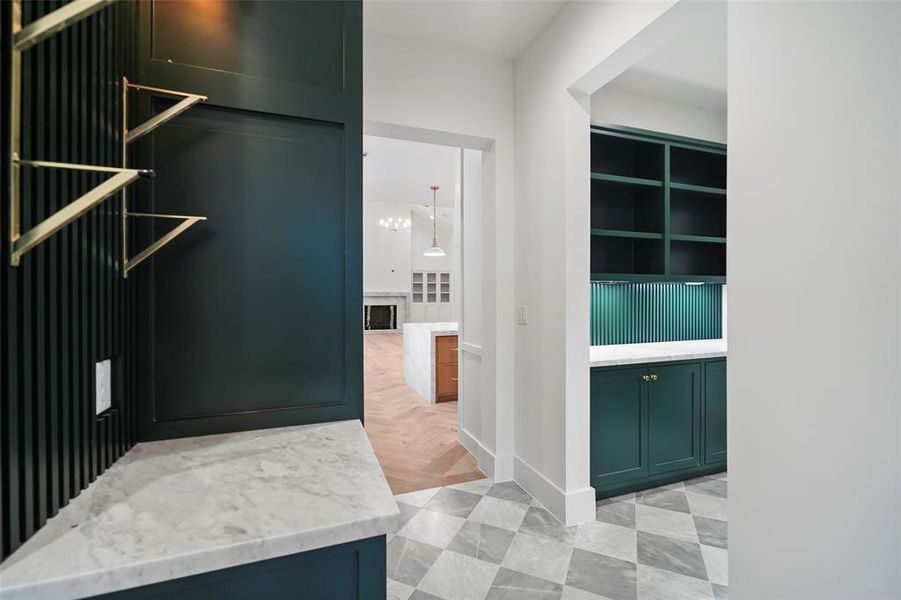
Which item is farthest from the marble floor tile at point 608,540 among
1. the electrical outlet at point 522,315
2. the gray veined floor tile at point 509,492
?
the electrical outlet at point 522,315

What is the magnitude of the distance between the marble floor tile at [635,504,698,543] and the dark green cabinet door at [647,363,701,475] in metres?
0.30

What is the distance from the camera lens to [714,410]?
114 inches

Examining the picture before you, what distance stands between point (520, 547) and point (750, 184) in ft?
6.23

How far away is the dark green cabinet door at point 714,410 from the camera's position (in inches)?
113

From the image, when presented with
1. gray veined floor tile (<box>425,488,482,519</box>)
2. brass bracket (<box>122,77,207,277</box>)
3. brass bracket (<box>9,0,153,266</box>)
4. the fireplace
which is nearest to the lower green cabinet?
gray veined floor tile (<box>425,488,482,519</box>)

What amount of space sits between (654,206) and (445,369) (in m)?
2.84

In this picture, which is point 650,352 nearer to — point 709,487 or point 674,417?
point 674,417

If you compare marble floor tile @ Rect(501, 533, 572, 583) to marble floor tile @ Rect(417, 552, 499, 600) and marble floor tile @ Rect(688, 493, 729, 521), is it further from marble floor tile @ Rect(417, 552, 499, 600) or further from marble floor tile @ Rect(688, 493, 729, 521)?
marble floor tile @ Rect(688, 493, 729, 521)

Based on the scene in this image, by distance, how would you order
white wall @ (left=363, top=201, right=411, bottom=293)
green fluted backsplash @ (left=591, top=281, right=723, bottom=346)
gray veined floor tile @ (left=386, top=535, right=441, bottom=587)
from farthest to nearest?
white wall @ (left=363, top=201, right=411, bottom=293), green fluted backsplash @ (left=591, top=281, right=723, bottom=346), gray veined floor tile @ (left=386, top=535, right=441, bottom=587)

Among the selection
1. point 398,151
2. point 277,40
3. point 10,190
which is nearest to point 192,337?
point 10,190

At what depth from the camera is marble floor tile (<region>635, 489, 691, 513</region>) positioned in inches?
99.0

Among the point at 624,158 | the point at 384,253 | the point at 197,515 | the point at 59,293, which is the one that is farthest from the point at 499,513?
the point at 384,253

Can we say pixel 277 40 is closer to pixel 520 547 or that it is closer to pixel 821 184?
pixel 821 184

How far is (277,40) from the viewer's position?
3.85 ft
